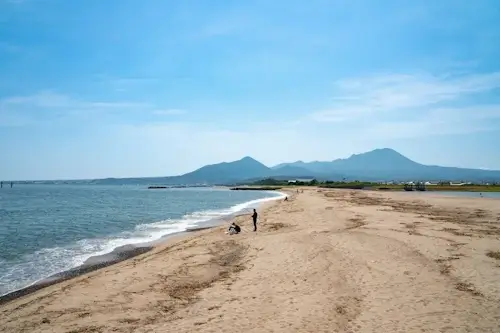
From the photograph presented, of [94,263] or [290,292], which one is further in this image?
[94,263]

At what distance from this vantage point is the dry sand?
10.6 m

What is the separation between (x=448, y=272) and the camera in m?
15.3

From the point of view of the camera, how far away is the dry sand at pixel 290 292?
10586 millimetres

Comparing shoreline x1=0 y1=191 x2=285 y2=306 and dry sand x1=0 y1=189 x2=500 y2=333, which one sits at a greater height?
dry sand x1=0 y1=189 x2=500 y2=333

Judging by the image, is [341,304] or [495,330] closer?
[495,330]

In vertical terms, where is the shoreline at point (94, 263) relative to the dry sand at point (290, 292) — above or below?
below

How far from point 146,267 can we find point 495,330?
1431 cm

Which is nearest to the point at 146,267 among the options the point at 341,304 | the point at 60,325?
the point at 60,325

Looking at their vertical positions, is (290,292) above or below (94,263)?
above

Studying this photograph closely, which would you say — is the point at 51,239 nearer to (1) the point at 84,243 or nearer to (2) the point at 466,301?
(1) the point at 84,243

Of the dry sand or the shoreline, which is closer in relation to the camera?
the dry sand

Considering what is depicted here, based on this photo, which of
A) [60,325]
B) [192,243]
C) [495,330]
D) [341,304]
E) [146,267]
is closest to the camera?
[495,330]

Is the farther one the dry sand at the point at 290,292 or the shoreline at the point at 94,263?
the shoreline at the point at 94,263

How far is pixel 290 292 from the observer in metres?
13.1
